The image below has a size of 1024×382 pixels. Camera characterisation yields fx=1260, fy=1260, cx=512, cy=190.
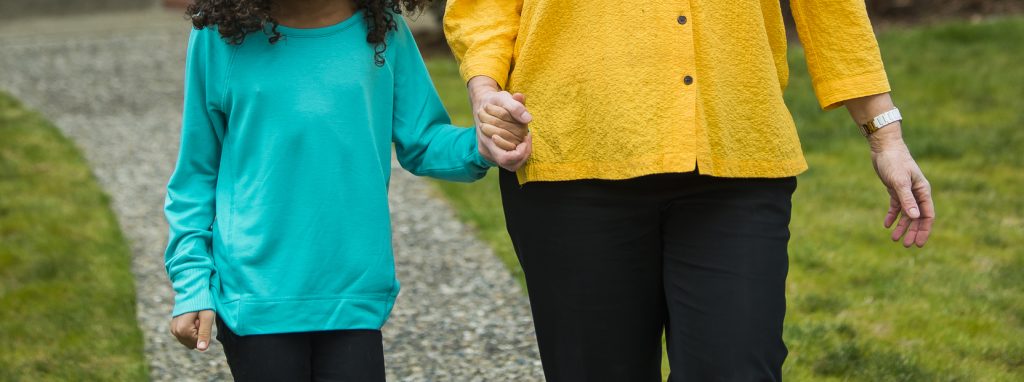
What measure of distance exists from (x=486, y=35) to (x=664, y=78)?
38cm

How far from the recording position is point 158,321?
4820 mm

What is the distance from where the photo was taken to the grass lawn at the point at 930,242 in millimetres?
4141

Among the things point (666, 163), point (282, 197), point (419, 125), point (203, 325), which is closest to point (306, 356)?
point (203, 325)

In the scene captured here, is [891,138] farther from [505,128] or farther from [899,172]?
[505,128]

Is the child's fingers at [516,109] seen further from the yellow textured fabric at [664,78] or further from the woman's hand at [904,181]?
the woman's hand at [904,181]

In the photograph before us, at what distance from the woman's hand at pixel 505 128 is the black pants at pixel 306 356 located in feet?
1.46

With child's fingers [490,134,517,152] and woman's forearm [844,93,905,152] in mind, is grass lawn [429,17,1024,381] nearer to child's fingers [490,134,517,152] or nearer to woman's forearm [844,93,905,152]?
woman's forearm [844,93,905,152]

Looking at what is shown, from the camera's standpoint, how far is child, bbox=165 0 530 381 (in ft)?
7.80

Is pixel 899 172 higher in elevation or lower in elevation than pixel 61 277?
higher

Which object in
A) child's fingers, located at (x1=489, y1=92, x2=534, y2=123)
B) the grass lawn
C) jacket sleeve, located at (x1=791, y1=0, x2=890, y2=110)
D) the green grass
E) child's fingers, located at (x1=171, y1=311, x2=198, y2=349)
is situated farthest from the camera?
the green grass

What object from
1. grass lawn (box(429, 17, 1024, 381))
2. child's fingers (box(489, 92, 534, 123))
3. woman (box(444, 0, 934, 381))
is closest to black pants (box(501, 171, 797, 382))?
woman (box(444, 0, 934, 381))

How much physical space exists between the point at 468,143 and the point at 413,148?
0.48 ft

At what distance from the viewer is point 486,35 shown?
97.6 inches

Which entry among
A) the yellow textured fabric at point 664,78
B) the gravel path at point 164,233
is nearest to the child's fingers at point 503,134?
the yellow textured fabric at point 664,78
